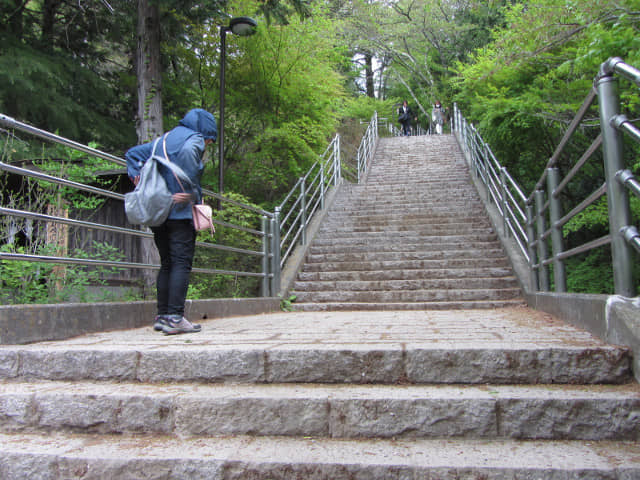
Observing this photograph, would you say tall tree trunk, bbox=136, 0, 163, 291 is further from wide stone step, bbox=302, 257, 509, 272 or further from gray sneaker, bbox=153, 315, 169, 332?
gray sneaker, bbox=153, 315, 169, 332

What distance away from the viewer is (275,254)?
609 cm

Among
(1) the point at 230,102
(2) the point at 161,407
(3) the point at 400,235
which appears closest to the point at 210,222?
(2) the point at 161,407

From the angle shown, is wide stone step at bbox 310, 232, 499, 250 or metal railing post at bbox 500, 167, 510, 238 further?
Result: wide stone step at bbox 310, 232, 499, 250

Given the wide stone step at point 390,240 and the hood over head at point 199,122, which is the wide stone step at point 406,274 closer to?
the wide stone step at point 390,240

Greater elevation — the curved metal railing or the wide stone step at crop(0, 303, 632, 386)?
the curved metal railing

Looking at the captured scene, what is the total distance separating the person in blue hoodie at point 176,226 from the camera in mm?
3193

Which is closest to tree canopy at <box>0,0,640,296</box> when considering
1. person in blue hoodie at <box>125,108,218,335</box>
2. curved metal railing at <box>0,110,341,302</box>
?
curved metal railing at <box>0,110,341,302</box>

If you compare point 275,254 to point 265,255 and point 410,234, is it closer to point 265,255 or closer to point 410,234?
point 265,255

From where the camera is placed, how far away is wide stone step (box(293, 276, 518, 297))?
631cm

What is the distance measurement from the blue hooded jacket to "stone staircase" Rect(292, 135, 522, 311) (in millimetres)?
3289

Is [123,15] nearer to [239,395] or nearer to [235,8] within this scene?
[235,8]

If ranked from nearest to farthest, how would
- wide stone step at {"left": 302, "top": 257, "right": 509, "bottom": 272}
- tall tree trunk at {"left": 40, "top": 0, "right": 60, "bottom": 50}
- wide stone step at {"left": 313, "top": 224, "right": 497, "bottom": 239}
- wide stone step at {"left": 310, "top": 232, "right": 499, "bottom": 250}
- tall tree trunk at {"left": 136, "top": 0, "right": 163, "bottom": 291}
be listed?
wide stone step at {"left": 302, "top": 257, "right": 509, "bottom": 272}, wide stone step at {"left": 310, "top": 232, "right": 499, "bottom": 250}, wide stone step at {"left": 313, "top": 224, "right": 497, "bottom": 239}, tall tree trunk at {"left": 136, "top": 0, "right": 163, "bottom": 291}, tall tree trunk at {"left": 40, "top": 0, "right": 60, "bottom": 50}

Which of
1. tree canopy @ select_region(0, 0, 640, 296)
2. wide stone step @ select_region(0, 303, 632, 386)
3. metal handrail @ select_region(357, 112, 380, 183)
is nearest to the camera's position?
wide stone step @ select_region(0, 303, 632, 386)

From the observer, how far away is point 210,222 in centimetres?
329
